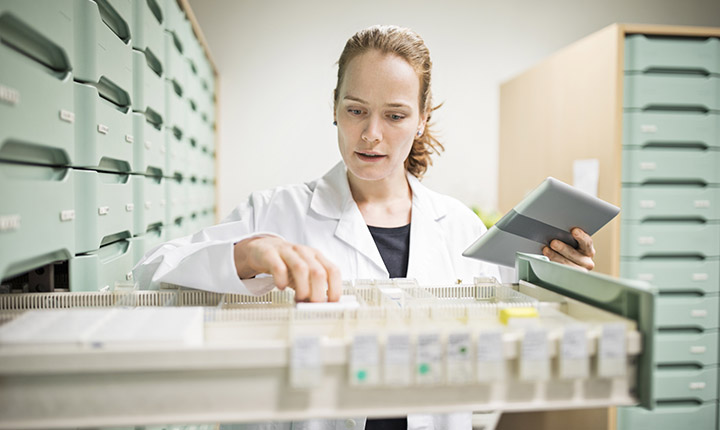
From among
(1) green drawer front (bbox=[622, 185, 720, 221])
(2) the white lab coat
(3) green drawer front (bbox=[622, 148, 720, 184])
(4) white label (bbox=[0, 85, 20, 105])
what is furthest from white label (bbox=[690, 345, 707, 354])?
(4) white label (bbox=[0, 85, 20, 105])

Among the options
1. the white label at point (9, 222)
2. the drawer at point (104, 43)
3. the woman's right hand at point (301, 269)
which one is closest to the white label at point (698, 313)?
the woman's right hand at point (301, 269)

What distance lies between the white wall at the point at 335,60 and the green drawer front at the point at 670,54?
110 centimetres

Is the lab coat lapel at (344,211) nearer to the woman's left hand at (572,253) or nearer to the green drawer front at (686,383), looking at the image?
the woman's left hand at (572,253)

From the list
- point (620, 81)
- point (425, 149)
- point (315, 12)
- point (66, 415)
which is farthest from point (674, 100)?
point (66, 415)

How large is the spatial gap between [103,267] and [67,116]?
33cm

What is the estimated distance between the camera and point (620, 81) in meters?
1.97

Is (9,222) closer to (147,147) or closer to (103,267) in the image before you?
(103,267)

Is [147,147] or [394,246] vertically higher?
[147,147]

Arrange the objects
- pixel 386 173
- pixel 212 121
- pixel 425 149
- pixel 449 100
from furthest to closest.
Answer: pixel 449 100
pixel 212 121
pixel 425 149
pixel 386 173

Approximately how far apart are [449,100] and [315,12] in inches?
36.0

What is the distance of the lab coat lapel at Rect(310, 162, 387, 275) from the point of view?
1241 millimetres

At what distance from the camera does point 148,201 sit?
145 centimetres

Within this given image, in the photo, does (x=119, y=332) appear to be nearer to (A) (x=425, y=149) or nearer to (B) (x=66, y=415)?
(B) (x=66, y=415)

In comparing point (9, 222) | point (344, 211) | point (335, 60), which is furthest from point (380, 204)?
point (335, 60)
